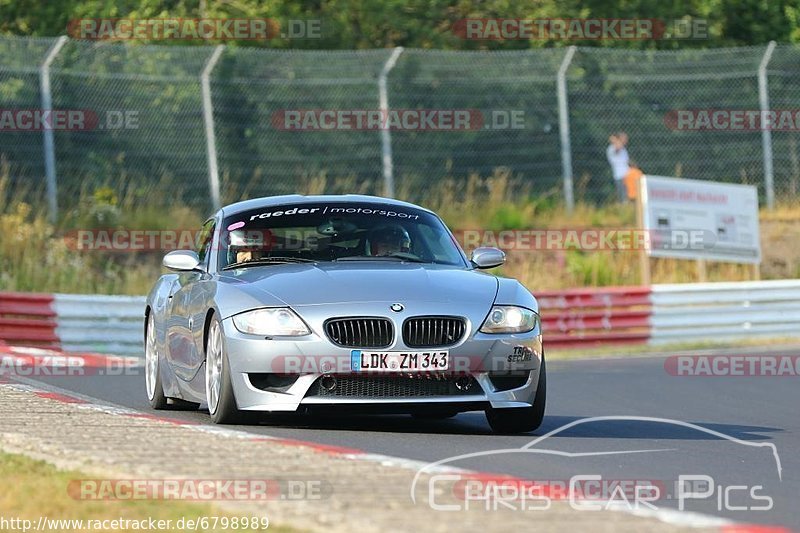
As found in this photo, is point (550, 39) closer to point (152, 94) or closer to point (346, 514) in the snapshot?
point (152, 94)

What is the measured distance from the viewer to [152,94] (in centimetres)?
2495

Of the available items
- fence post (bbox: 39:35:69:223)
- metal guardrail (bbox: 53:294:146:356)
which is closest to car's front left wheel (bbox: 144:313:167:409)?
Result: metal guardrail (bbox: 53:294:146:356)

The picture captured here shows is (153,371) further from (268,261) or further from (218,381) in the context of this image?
(218,381)

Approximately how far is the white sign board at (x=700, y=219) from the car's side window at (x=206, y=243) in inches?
543

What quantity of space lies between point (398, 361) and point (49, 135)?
1521 cm

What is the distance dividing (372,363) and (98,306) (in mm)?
11317

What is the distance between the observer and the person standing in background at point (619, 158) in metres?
27.5

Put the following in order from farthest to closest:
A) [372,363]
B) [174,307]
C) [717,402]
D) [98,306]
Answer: [98,306], [717,402], [174,307], [372,363]

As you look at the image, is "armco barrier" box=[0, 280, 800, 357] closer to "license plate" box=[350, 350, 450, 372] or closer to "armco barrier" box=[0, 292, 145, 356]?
"armco barrier" box=[0, 292, 145, 356]

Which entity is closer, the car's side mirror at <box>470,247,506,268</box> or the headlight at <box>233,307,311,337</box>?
the headlight at <box>233,307,311,337</box>

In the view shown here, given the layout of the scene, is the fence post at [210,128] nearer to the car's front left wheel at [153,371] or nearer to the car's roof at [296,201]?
the car's front left wheel at [153,371]

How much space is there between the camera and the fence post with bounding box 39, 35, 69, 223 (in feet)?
77.9

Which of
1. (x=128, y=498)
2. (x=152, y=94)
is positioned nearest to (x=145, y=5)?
(x=152, y=94)

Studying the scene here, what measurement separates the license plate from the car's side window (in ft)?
6.27
